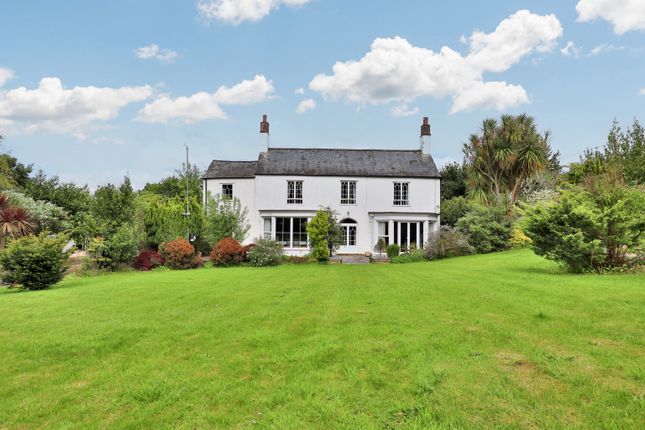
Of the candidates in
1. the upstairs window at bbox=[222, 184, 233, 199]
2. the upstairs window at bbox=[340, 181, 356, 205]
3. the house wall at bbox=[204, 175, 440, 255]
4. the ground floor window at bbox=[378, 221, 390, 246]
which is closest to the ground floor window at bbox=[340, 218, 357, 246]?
the house wall at bbox=[204, 175, 440, 255]

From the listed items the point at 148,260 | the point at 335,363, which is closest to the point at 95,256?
the point at 148,260

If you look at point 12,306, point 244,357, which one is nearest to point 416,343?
point 244,357

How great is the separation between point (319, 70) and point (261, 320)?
20120 millimetres

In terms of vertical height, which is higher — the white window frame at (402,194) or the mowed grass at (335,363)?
the white window frame at (402,194)

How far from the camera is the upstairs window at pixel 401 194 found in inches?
1270

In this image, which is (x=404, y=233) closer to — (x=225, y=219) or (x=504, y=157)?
(x=504, y=157)

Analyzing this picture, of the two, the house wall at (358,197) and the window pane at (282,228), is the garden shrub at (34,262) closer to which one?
the house wall at (358,197)

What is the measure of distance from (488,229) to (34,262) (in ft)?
78.4

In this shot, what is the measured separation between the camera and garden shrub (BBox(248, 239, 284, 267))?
2328cm

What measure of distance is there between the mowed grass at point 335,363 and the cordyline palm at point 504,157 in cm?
2679

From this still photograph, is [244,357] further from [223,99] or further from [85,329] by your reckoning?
[223,99]

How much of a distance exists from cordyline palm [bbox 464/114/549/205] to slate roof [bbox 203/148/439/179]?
18.0ft

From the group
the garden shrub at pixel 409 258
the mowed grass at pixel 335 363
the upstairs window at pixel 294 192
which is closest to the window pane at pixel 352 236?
the upstairs window at pixel 294 192

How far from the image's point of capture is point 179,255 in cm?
2356
